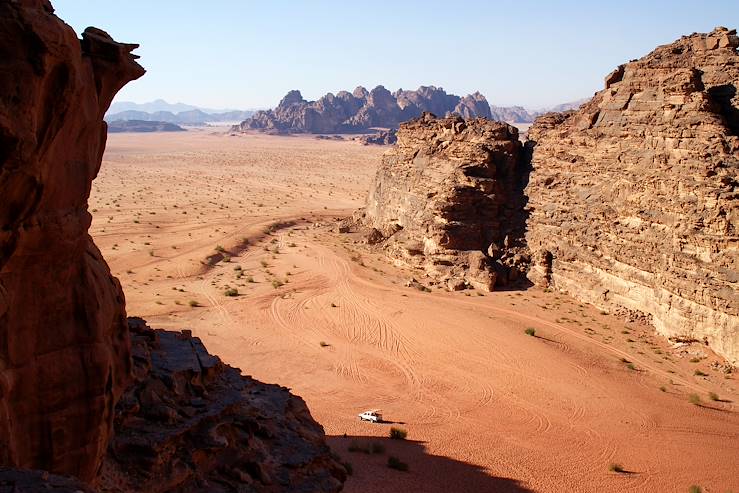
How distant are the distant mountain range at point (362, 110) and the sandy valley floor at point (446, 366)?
120m

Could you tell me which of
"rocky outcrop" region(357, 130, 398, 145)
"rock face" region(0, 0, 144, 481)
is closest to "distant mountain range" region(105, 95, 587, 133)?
"rocky outcrop" region(357, 130, 398, 145)

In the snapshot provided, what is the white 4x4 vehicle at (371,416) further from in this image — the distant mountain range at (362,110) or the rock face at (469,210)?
the distant mountain range at (362,110)

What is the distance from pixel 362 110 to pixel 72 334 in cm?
15347

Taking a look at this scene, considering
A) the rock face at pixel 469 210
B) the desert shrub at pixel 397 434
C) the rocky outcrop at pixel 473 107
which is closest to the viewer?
the desert shrub at pixel 397 434

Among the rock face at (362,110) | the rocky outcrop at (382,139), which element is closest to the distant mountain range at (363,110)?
the rock face at (362,110)

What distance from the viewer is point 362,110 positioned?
15650 centimetres

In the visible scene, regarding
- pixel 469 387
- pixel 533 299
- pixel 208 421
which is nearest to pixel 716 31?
pixel 533 299

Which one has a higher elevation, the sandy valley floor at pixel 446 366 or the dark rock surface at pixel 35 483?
the dark rock surface at pixel 35 483

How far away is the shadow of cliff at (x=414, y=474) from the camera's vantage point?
39.9 ft

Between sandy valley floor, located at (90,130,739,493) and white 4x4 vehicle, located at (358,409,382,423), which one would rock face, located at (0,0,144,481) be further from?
white 4x4 vehicle, located at (358,409,382,423)

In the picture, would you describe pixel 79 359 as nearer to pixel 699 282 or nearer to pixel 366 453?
pixel 366 453

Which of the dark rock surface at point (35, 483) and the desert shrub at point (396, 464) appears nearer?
the dark rock surface at point (35, 483)

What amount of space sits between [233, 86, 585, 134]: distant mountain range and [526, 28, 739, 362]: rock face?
→ 126782 mm

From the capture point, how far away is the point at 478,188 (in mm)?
27312
